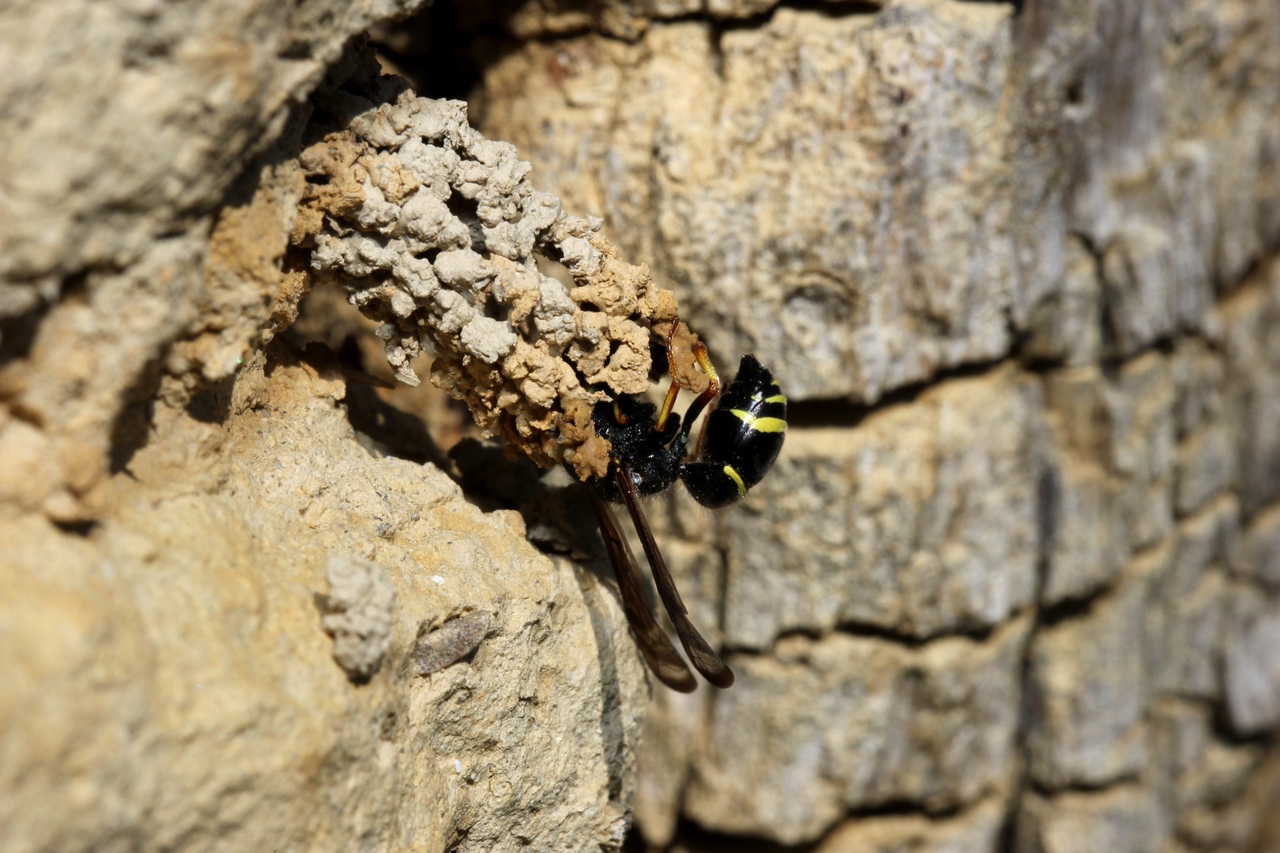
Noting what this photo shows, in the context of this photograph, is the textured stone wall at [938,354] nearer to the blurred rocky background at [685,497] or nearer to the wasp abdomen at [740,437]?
the blurred rocky background at [685,497]

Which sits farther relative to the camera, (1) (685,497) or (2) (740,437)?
(1) (685,497)

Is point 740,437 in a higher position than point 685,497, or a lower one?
higher

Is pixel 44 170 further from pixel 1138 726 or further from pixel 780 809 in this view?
pixel 1138 726

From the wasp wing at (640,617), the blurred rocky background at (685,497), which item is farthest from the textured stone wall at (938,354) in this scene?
the wasp wing at (640,617)

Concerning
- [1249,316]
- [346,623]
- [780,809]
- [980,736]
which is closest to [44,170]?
[346,623]

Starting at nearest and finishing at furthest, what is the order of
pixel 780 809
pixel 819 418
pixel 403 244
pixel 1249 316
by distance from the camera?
pixel 403 244 → pixel 819 418 → pixel 780 809 → pixel 1249 316

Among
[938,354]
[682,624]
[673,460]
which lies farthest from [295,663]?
[938,354]

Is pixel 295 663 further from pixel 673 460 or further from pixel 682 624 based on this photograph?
pixel 673 460
